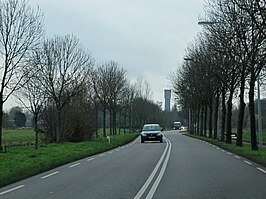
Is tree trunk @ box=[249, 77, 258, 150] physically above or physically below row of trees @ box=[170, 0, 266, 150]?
below

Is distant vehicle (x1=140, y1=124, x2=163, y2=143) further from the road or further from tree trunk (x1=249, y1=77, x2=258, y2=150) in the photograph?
the road

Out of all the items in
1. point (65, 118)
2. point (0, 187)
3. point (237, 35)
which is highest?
point (237, 35)

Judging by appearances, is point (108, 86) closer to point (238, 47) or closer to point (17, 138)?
point (17, 138)

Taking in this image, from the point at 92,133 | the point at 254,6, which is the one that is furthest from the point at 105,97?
the point at 254,6

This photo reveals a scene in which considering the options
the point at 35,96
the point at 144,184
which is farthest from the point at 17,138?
the point at 144,184

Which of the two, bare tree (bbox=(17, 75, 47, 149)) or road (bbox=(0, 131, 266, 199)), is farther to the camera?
bare tree (bbox=(17, 75, 47, 149))

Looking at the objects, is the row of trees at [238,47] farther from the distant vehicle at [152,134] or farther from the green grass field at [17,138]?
the green grass field at [17,138]

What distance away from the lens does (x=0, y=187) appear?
12312 mm

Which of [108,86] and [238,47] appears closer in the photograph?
[238,47]

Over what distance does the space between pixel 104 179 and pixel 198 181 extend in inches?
108

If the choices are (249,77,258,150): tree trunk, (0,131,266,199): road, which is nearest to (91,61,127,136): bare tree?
(249,77,258,150): tree trunk

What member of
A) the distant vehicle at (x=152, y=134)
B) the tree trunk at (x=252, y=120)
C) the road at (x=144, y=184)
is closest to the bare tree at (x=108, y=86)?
the distant vehicle at (x=152, y=134)

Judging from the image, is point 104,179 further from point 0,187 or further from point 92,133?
point 92,133

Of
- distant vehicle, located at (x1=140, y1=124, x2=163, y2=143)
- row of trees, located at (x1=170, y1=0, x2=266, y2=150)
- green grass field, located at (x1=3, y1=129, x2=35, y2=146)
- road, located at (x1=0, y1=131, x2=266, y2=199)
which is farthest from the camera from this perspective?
distant vehicle, located at (x1=140, y1=124, x2=163, y2=143)
